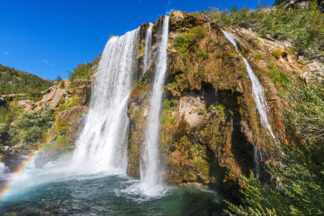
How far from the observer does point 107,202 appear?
7.48 metres

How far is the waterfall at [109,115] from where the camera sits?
13.9 meters

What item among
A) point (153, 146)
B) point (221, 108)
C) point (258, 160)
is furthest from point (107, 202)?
point (221, 108)

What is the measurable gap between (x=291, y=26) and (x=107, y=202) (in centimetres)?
2643

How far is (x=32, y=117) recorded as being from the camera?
936 inches

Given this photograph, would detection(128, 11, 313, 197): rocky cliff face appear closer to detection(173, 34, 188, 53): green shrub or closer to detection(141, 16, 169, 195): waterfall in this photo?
detection(173, 34, 188, 53): green shrub

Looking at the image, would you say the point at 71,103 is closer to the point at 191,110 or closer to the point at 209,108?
the point at 191,110

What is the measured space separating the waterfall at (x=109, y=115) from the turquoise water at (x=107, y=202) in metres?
3.77

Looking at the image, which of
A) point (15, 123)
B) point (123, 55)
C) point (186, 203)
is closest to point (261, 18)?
point (123, 55)

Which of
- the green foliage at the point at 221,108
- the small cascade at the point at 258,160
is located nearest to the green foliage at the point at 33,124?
the green foliage at the point at 221,108

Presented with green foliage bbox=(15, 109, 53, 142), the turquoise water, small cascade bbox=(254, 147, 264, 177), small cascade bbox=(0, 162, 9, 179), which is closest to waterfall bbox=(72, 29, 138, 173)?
the turquoise water

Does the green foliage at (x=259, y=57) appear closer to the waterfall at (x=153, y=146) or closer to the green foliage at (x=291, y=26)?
the green foliage at (x=291, y=26)

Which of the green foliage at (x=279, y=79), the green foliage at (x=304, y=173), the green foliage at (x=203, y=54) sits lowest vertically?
the green foliage at (x=304, y=173)

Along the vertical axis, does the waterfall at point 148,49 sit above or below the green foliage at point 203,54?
above

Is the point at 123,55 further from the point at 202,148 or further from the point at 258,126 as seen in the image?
the point at 258,126
